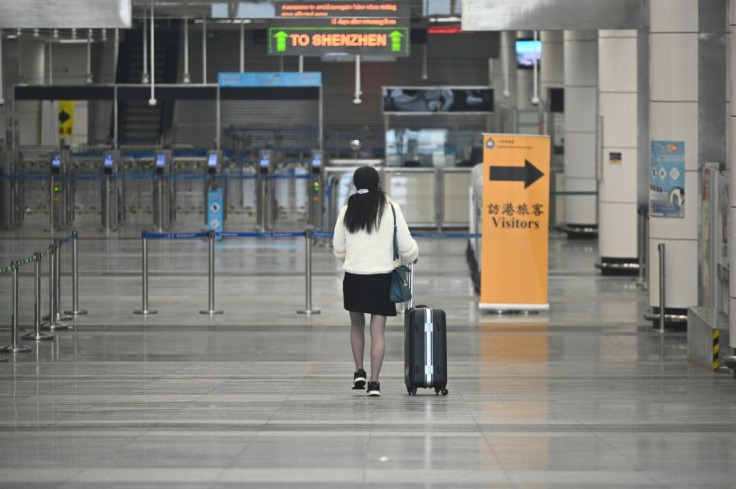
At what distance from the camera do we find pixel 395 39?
19734 millimetres

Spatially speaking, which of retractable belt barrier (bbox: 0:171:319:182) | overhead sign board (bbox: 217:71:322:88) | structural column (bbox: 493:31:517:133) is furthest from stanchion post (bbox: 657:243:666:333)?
structural column (bbox: 493:31:517:133)

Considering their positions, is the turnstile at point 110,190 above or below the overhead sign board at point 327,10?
below

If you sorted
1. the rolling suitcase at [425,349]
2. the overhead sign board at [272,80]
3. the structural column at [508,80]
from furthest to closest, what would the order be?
the structural column at [508,80]
the overhead sign board at [272,80]
the rolling suitcase at [425,349]

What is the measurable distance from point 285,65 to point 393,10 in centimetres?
2635

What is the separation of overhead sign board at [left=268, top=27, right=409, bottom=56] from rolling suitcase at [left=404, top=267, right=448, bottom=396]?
33.8 ft

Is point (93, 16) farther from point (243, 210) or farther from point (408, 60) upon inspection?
point (408, 60)

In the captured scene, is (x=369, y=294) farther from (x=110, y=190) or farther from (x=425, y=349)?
(x=110, y=190)

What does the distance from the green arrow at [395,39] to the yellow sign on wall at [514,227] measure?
4464 mm

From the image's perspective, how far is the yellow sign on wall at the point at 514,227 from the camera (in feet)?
51.4

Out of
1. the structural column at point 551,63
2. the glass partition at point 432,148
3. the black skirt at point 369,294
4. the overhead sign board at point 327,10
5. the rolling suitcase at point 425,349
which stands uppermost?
the structural column at point 551,63

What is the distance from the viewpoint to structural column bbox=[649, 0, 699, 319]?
556 inches

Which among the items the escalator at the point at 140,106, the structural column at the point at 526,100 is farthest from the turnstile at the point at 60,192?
the structural column at the point at 526,100

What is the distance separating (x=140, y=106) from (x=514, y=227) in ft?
86.5

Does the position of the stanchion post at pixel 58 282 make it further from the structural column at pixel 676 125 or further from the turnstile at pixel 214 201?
the turnstile at pixel 214 201
